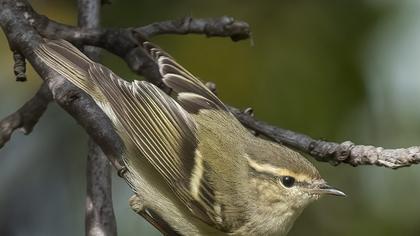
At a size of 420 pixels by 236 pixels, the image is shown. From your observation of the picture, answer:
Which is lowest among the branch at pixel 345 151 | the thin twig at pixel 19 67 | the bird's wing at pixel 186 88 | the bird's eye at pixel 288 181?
the thin twig at pixel 19 67

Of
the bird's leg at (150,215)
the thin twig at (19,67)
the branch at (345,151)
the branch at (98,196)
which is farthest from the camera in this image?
the bird's leg at (150,215)

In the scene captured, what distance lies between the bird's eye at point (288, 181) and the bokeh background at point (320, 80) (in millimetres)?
433

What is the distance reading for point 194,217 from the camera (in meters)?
3.01

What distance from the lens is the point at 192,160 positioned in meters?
3.06

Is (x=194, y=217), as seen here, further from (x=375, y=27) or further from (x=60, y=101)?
(x=375, y=27)

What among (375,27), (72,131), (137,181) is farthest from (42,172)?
(375,27)

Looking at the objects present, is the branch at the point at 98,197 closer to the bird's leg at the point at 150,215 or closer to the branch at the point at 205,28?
the bird's leg at the point at 150,215

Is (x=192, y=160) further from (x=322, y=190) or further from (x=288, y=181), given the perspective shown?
(x=322, y=190)

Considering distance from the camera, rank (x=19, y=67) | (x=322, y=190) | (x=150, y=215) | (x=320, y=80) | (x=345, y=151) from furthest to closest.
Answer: (x=320, y=80), (x=150, y=215), (x=322, y=190), (x=19, y=67), (x=345, y=151)

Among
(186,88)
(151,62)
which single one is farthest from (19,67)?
(186,88)

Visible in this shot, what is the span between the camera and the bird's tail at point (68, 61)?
9.42 feet

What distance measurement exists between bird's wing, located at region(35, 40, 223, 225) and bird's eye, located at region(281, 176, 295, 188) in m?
0.21

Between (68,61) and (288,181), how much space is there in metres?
0.71

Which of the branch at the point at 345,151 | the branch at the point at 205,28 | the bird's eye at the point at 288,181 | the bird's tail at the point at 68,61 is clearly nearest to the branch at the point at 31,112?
the bird's tail at the point at 68,61
